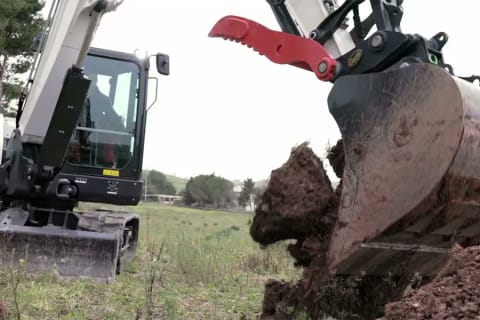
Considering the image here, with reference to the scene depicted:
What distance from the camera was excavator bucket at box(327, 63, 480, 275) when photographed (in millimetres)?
3391

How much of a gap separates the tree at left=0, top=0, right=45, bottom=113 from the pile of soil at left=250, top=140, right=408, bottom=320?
897 inches

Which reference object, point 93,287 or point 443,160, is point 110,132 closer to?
point 93,287

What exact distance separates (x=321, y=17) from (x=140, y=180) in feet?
13.6

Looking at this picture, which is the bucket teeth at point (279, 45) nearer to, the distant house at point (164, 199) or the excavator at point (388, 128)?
the excavator at point (388, 128)

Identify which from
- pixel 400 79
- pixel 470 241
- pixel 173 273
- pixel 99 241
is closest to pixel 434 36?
pixel 400 79

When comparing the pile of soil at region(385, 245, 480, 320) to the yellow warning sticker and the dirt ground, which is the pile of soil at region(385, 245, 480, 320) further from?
the yellow warning sticker

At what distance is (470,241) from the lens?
4059 mm

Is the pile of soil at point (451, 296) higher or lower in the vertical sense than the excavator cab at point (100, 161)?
lower

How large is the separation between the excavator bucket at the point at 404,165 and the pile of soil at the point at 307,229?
0.30 metres

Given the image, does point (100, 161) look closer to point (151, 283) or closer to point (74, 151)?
point (74, 151)

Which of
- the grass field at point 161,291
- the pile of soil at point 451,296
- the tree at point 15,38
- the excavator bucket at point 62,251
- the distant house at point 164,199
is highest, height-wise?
the tree at point 15,38

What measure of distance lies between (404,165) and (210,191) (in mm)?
38549

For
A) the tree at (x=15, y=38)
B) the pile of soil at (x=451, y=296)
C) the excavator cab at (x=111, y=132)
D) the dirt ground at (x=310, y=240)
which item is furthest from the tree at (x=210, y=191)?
the pile of soil at (x=451, y=296)

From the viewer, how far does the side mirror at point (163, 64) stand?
7590 mm
